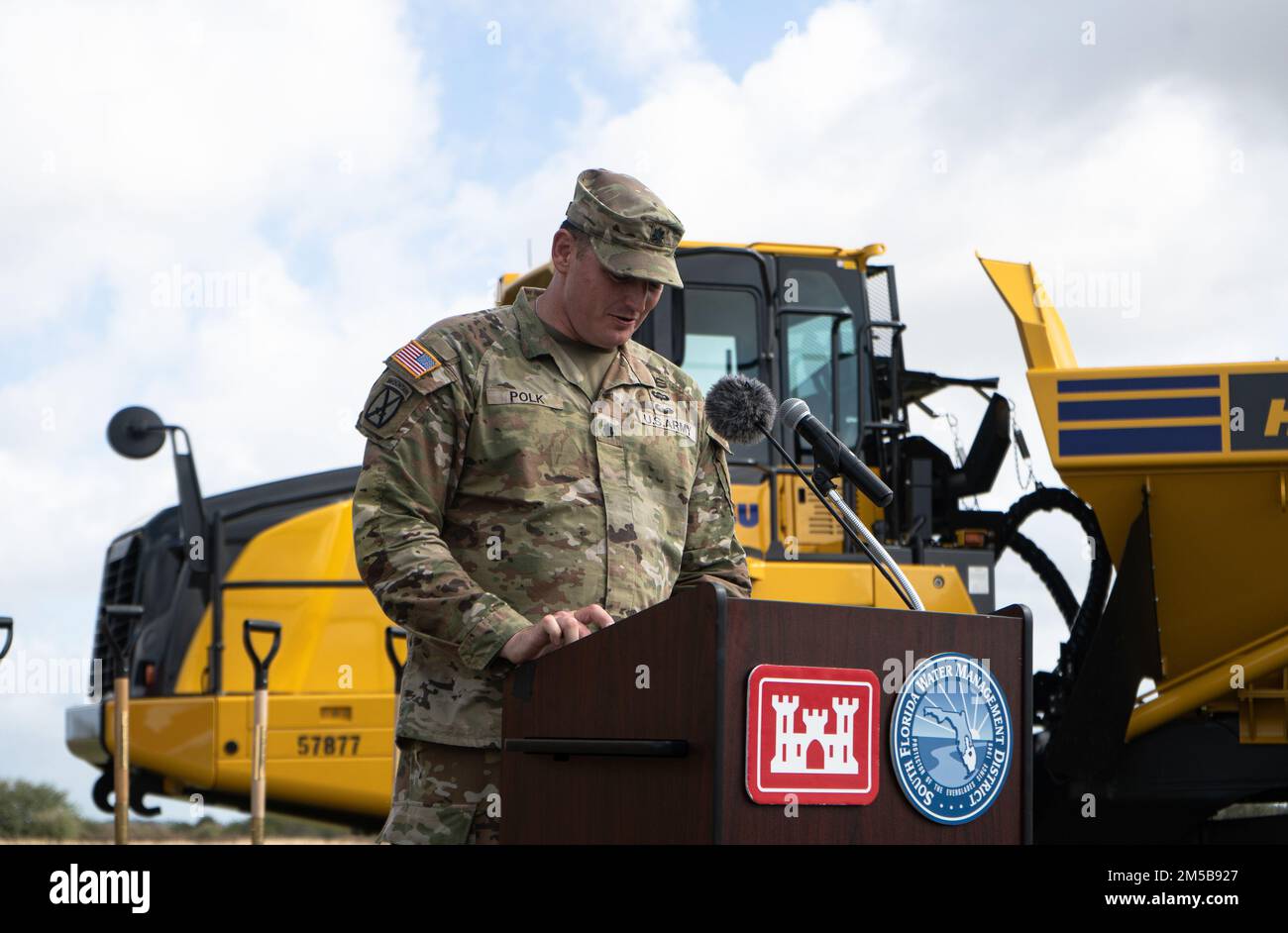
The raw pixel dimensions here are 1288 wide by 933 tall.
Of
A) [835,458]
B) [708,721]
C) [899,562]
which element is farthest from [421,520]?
[899,562]

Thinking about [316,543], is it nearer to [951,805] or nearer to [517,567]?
[517,567]

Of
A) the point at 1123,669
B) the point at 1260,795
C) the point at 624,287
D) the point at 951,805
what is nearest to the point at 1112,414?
the point at 1123,669

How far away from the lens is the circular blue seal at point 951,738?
71.5 inches

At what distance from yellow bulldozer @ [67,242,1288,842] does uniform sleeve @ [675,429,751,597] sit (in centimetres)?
202

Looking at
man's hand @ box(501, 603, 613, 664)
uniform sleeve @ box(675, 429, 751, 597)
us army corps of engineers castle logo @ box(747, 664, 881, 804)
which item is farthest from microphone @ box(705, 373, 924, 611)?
us army corps of engineers castle logo @ box(747, 664, 881, 804)

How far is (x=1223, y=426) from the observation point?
5.26 meters

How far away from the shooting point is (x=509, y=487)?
242cm

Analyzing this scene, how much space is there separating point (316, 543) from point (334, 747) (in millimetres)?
1065

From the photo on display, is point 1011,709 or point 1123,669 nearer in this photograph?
point 1011,709

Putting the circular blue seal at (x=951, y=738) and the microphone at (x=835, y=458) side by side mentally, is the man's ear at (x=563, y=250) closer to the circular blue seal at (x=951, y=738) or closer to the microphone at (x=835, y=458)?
the microphone at (x=835, y=458)

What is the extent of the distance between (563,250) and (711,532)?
0.58 m

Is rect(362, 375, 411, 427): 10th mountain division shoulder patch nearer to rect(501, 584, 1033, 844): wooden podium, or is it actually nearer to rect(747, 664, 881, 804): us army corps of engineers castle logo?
rect(501, 584, 1033, 844): wooden podium

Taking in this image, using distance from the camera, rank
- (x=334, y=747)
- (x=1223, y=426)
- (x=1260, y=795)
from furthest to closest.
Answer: (x=334, y=747) < (x=1260, y=795) < (x=1223, y=426)
